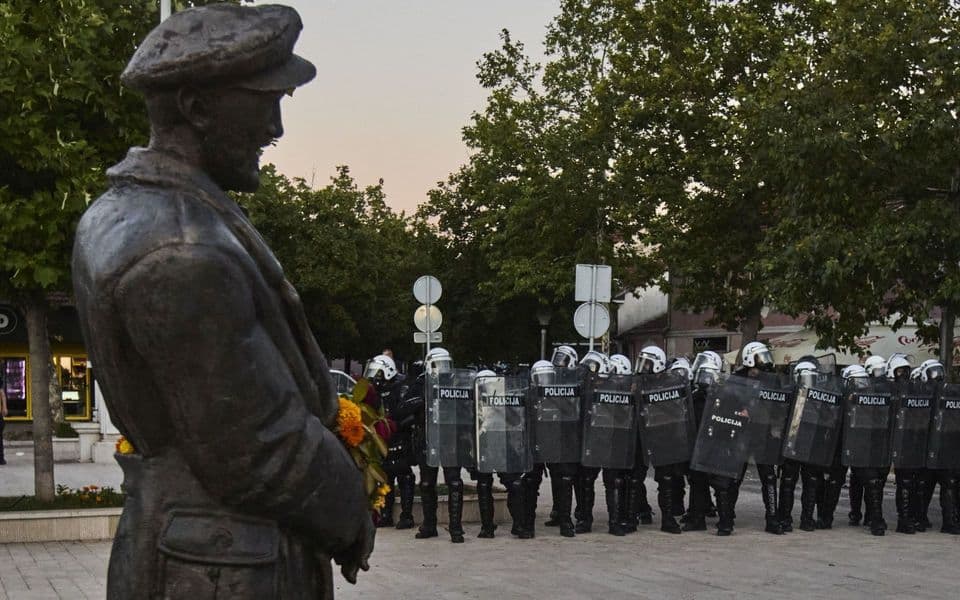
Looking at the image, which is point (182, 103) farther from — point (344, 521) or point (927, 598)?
point (927, 598)

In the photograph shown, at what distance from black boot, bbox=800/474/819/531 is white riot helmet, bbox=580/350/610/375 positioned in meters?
2.56

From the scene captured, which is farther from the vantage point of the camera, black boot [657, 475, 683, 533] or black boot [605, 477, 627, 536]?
black boot [657, 475, 683, 533]

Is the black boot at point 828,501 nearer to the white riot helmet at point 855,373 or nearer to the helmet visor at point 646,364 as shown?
the white riot helmet at point 855,373

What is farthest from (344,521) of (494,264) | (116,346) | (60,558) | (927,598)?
(494,264)

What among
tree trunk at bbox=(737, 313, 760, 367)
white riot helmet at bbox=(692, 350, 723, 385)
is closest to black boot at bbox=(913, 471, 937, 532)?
white riot helmet at bbox=(692, 350, 723, 385)

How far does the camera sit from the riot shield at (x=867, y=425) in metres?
15.1

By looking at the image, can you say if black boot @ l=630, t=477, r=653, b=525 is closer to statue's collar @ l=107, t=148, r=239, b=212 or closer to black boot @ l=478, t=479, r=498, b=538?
black boot @ l=478, t=479, r=498, b=538

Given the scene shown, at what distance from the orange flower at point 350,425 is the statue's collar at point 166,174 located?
70 centimetres

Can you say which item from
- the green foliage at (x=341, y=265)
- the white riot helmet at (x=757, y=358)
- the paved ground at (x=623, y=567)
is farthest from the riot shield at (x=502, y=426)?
the green foliage at (x=341, y=265)

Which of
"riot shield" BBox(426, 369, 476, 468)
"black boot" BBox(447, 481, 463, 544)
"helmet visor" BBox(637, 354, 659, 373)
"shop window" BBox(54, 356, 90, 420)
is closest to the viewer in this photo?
"black boot" BBox(447, 481, 463, 544)

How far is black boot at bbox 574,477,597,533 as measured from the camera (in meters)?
14.8

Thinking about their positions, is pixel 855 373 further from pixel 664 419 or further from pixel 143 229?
pixel 143 229

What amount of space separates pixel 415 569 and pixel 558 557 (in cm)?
162

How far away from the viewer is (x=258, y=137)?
2.79 meters
